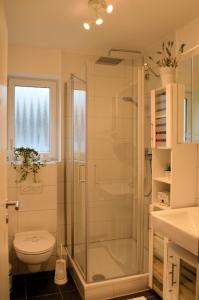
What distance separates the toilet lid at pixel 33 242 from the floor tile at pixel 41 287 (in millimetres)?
401

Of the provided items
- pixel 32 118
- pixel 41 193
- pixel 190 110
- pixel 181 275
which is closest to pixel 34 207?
pixel 41 193

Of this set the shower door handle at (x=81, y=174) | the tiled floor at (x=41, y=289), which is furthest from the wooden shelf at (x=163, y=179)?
the tiled floor at (x=41, y=289)

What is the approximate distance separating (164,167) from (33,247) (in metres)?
1.40

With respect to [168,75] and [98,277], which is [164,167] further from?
[98,277]

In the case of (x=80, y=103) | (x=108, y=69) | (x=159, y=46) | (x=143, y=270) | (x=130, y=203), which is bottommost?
(x=143, y=270)

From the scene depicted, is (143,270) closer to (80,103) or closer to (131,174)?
(131,174)

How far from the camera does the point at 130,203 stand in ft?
8.40

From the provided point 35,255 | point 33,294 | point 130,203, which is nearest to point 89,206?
point 130,203

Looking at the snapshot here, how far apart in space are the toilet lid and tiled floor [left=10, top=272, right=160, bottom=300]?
40 cm

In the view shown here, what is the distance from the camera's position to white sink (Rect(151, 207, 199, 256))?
158 centimetres

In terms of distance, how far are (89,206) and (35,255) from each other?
0.63m

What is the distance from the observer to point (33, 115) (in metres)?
3.17

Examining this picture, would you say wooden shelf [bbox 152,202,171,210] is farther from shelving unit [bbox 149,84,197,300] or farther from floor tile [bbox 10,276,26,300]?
floor tile [bbox 10,276,26,300]

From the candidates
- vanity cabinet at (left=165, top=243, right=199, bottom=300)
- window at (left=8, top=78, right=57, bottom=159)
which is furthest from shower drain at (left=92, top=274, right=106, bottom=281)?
window at (left=8, top=78, right=57, bottom=159)
